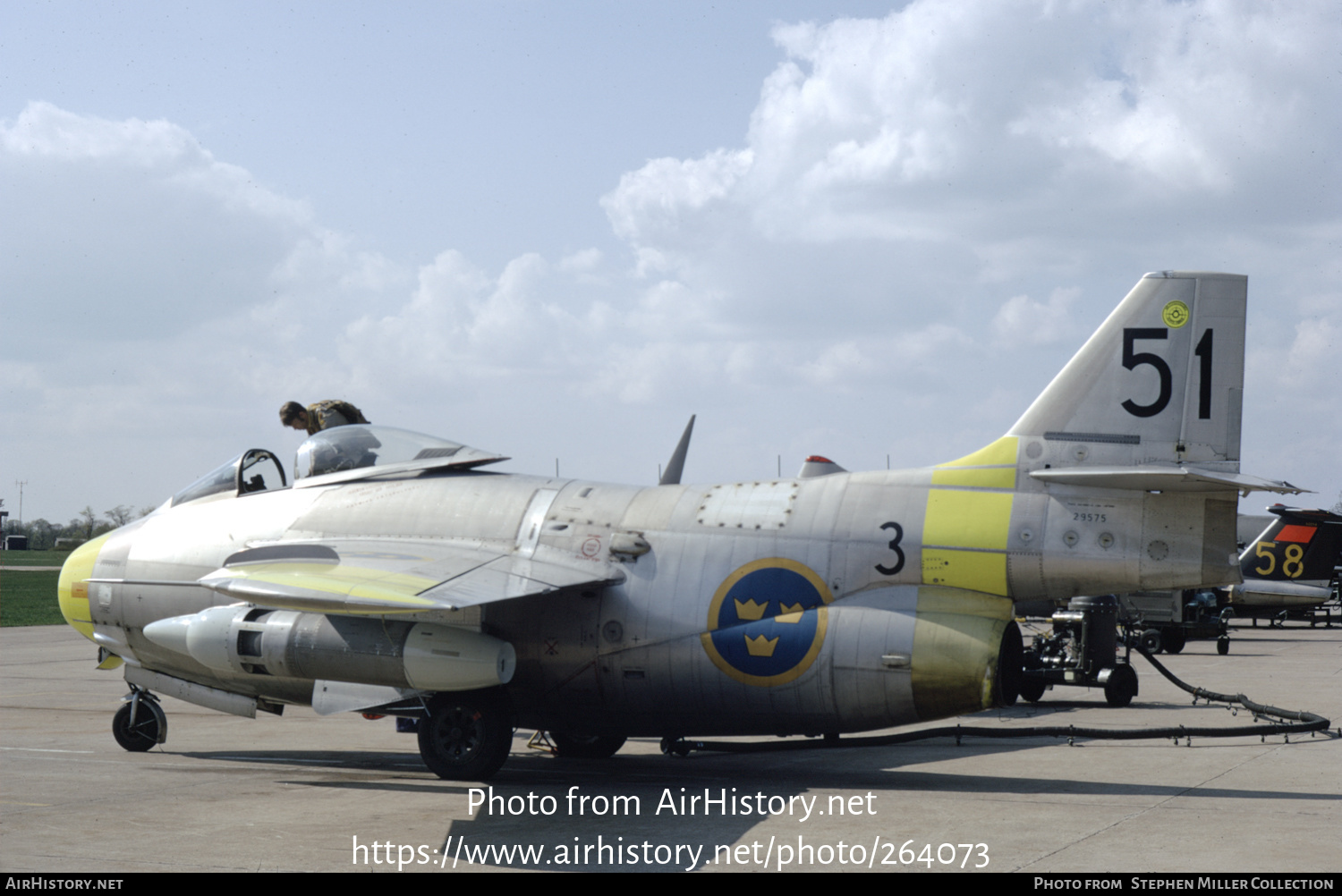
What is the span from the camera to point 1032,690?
1947 centimetres

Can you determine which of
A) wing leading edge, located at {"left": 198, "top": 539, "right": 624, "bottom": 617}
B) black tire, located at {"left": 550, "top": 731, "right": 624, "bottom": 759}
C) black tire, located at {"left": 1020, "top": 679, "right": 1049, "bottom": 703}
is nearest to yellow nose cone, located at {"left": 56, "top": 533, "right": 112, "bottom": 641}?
wing leading edge, located at {"left": 198, "top": 539, "right": 624, "bottom": 617}

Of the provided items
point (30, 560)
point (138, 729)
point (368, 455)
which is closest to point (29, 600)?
point (138, 729)

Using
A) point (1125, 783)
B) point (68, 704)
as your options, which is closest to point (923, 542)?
point (1125, 783)

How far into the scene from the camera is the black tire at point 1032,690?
19.2 m

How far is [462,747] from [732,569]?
3.19 m

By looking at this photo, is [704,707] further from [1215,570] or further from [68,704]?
[68,704]

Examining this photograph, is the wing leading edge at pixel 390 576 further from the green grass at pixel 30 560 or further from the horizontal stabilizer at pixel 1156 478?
the green grass at pixel 30 560

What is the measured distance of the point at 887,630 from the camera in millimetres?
11055

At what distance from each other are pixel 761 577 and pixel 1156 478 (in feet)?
12.1

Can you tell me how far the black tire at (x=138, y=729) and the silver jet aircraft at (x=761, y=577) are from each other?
1.67 m

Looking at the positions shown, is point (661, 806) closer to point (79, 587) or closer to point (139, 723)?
point (139, 723)

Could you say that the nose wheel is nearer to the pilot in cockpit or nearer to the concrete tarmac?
the concrete tarmac

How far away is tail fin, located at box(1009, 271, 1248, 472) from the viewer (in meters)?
11.1

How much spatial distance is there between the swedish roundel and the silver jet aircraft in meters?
0.02
